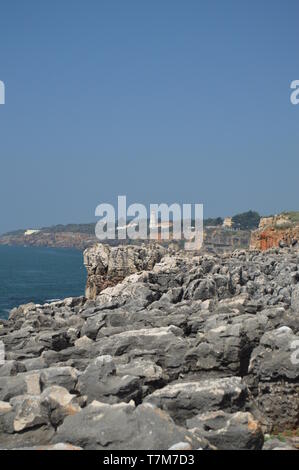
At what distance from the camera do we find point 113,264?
4394 cm

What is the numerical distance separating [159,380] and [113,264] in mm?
30160

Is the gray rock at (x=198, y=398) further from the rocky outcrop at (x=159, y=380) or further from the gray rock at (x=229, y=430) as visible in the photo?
the gray rock at (x=229, y=430)

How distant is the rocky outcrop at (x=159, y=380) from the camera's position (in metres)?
10.5

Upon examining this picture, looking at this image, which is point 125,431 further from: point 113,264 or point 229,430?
point 113,264

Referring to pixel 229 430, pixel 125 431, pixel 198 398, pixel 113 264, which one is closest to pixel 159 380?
pixel 198 398

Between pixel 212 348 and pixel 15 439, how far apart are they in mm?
5618

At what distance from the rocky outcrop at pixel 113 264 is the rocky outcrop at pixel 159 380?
19.0 meters

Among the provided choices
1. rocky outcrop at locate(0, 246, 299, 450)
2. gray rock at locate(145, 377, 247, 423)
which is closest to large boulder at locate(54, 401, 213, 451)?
rocky outcrop at locate(0, 246, 299, 450)

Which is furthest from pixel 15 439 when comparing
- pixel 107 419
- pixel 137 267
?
pixel 137 267

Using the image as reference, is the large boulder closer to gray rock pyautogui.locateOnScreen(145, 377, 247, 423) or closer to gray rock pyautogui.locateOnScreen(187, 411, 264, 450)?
gray rock pyautogui.locateOnScreen(187, 411, 264, 450)

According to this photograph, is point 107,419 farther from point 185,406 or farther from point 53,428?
point 185,406

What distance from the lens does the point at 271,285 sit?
2861 cm

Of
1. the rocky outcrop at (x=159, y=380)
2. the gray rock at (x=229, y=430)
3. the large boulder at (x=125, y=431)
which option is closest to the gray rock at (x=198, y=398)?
the rocky outcrop at (x=159, y=380)
